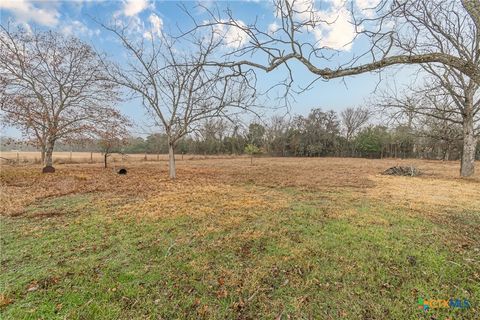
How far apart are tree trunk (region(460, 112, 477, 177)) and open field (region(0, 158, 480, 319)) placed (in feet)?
25.3

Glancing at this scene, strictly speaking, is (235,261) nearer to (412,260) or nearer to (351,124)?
(412,260)

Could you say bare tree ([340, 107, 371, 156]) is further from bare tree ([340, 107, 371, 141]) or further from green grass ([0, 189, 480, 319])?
green grass ([0, 189, 480, 319])

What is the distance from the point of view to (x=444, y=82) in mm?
10531

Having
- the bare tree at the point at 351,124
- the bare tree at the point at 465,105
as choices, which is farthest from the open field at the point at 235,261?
the bare tree at the point at 351,124

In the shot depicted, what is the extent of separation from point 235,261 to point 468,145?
1404 cm

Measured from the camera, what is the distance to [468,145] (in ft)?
36.4

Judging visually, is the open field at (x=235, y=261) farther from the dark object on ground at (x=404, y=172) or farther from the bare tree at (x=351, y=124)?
the bare tree at (x=351, y=124)

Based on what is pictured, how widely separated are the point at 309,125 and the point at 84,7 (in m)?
42.8

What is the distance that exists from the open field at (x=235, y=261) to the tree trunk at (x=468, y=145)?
773 cm

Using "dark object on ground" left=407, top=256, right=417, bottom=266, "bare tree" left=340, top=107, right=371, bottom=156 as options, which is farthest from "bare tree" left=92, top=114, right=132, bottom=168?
"bare tree" left=340, top=107, right=371, bottom=156

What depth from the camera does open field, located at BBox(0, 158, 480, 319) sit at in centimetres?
215

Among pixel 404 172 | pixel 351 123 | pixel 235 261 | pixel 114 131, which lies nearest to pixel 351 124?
pixel 351 123

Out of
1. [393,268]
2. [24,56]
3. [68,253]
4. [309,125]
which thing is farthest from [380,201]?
[309,125]

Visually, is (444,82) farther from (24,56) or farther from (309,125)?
(309,125)
